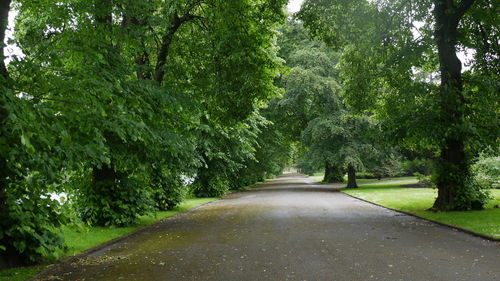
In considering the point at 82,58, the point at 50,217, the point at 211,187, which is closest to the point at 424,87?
the point at 82,58

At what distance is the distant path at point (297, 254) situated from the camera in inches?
251

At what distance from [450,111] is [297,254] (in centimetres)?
859

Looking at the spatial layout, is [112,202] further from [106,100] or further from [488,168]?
[488,168]

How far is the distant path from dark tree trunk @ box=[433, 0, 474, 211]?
2573 millimetres

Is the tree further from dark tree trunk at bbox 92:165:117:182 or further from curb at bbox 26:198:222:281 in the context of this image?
curb at bbox 26:198:222:281

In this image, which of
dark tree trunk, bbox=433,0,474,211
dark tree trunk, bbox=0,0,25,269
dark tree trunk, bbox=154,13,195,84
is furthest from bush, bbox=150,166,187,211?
dark tree trunk, bbox=433,0,474,211

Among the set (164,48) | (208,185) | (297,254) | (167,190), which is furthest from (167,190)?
(297,254)

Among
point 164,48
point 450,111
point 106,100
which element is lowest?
point 106,100

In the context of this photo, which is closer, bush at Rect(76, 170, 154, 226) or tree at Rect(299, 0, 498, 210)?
bush at Rect(76, 170, 154, 226)

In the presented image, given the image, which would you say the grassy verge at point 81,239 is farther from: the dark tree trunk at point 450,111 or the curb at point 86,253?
the dark tree trunk at point 450,111

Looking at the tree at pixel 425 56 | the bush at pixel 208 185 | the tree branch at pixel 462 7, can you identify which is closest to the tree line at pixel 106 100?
the tree at pixel 425 56

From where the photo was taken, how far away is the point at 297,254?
779 cm

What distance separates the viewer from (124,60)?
9703 mm

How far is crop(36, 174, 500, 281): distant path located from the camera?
6367mm
